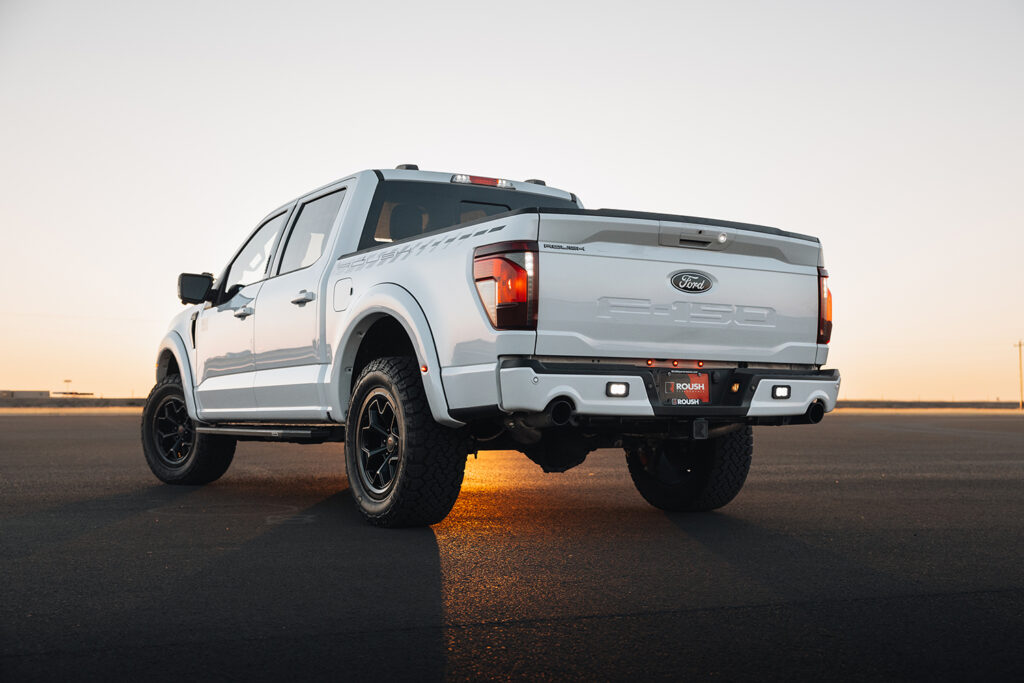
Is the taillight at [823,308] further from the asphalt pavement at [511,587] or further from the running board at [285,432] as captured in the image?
the running board at [285,432]

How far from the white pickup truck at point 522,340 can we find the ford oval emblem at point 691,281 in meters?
0.01

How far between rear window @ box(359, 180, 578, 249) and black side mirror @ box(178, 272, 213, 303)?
7.28 feet

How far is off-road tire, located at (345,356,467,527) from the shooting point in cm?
602

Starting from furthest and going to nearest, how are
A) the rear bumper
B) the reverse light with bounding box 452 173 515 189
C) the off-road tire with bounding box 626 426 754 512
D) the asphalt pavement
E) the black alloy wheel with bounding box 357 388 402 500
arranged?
the reverse light with bounding box 452 173 515 189, the off-road tire with bounding box 626 426 754 512, the black alloy wheel with bounding box 357 388 402 500, the rear bumper, the asphalt pavement

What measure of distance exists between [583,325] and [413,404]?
4.02ft

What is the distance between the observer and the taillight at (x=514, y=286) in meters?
5.33

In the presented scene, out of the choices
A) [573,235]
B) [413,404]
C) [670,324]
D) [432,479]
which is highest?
[573,235]

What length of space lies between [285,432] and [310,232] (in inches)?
62.2

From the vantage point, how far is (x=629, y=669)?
3.27 m

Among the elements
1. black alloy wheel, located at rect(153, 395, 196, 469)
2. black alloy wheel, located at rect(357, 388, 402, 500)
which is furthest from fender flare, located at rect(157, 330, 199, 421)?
black alloy wheel, located at rect(357, 388, 402, 500)

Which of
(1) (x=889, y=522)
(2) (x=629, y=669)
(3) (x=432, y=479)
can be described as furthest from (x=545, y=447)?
(2) (x=629, y=669)

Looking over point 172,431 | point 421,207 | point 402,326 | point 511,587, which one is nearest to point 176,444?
point 172,431

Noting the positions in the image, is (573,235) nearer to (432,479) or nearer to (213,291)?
(432,479)

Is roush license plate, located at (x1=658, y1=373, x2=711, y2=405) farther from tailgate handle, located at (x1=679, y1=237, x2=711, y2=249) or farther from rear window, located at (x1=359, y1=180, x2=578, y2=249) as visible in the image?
rear window, located at (x1=359, y1=180, x2=578, y2=249)
